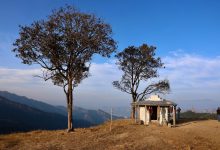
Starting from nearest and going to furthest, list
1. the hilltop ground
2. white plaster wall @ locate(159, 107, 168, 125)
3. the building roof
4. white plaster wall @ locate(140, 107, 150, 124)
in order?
1. the hilltop ground
2. the building roof
3. white plaster wall @ locate(140, 107, 150, 124)
4. white plaster wall @ locate(159, 107, 168, 125)

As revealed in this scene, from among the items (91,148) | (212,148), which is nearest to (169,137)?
Answer: (212,148)

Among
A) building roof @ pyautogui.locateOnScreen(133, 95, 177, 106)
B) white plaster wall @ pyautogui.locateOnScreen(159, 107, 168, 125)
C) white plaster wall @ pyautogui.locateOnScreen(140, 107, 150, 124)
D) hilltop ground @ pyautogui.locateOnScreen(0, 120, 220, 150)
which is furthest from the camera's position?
white plaster wall @ pyautogui.locateOnScreen(159, 107, 168, 125)

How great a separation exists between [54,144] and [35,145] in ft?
5.85

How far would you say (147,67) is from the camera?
55.3 meters

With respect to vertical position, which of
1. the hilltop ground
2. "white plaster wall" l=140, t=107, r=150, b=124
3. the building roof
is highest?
the building roof

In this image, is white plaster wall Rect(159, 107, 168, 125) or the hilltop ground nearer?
the hilltop ground

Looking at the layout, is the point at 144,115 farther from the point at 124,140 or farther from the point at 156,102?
the point at 124,140

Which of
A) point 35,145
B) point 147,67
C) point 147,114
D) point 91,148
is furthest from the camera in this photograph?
point 147,67

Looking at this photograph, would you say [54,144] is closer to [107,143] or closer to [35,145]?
[35,145]

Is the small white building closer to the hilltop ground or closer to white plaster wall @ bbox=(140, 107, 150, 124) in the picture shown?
white plaster wall @ bbox=(140, 107, 150, 124)

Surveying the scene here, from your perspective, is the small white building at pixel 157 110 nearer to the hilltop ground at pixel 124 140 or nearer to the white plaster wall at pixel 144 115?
the white plaster wall at pixel 144 115

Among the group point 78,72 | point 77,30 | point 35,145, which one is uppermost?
point 77,30

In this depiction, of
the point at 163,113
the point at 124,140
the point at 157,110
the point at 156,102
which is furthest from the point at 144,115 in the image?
the point at 124,140

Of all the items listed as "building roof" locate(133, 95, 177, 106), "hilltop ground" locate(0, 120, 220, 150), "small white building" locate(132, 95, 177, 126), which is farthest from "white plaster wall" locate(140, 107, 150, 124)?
"hilltop ground" locate(0, 120, 220, 150)
